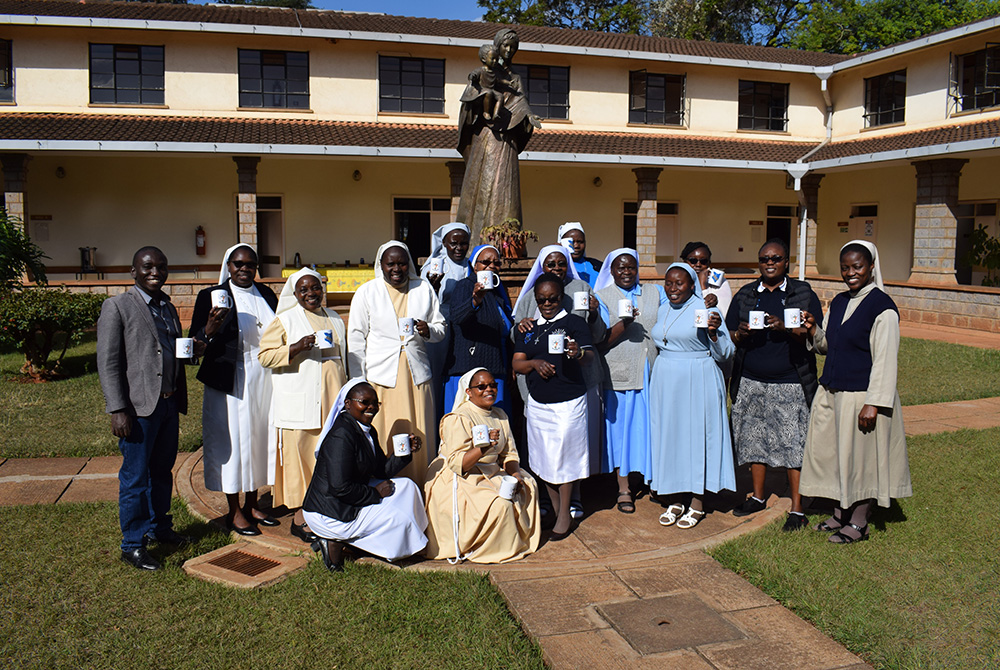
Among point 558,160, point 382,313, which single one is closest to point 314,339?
point 382,313

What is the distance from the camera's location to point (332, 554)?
14.6 ft

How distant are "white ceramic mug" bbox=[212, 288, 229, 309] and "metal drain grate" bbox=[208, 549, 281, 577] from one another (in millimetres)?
1475

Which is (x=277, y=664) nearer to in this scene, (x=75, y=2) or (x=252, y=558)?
(x=252, y=558)

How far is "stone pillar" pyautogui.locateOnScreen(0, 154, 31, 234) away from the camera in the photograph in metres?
16.2

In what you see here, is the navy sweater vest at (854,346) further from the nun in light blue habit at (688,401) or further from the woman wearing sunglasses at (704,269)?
the woman wearing sunglasses at (704,269)

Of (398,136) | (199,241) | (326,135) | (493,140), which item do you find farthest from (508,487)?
(199,241)

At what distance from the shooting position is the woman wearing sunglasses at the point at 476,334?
5.28 meters

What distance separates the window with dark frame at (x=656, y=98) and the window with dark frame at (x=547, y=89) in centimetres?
189

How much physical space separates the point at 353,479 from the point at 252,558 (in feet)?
2.94

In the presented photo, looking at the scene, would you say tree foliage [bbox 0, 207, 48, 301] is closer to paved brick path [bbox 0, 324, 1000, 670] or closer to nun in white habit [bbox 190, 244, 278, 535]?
paved brick path [bbox 0, 324, 1000, 670]

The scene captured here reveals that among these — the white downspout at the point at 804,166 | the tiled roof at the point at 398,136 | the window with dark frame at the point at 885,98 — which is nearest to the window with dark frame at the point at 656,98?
the tiled roof at the point at 398,136

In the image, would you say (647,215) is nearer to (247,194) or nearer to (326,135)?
(326,135)

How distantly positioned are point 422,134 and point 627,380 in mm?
14375

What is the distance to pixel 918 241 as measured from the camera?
18000 mm
